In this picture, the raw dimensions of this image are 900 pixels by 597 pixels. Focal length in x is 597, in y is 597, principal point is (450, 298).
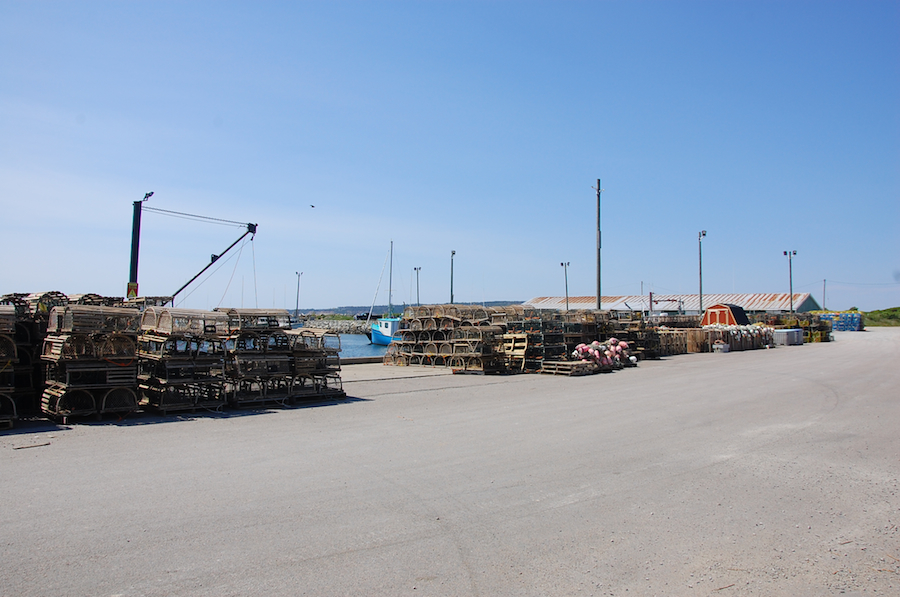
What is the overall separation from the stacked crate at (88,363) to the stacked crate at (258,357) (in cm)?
243

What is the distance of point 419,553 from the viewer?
5582mm

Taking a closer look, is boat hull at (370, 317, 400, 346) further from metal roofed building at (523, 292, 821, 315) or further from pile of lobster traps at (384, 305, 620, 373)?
pile of lobster traps at (384, 305, 620, 373)

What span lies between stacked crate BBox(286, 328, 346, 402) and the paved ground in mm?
2687

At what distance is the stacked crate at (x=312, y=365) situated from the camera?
16281mm

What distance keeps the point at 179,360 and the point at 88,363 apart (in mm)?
1914

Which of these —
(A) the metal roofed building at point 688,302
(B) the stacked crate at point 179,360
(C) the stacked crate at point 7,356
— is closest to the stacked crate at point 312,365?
(B) the stacked crate at point 179,360

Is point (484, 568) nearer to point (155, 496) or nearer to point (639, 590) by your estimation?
point (639, 590)

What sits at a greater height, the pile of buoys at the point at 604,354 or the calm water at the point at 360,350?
the pile of buoys at the point at 604,354

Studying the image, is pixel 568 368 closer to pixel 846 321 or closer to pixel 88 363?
pixel 88 363

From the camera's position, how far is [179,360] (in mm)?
14086

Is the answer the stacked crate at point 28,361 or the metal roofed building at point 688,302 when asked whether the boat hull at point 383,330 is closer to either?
the metal roofed building at point 688,302

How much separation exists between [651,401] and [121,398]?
42.0ft

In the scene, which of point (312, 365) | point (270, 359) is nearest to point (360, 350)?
point (312, 365)

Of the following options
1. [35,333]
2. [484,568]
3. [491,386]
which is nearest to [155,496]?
[484,568]
